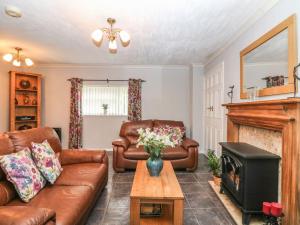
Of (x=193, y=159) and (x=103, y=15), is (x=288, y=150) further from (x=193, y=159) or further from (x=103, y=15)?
(x=103, y=15)

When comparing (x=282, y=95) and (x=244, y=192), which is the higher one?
(x=282, y=95)

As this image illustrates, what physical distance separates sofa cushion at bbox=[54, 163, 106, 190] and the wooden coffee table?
19.2 inches

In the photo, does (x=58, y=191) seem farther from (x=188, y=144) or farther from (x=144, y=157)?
(x=188, y=144)

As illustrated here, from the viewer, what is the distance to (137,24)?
10.0ft

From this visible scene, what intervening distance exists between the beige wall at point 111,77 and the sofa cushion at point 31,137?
3.03m

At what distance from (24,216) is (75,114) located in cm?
481

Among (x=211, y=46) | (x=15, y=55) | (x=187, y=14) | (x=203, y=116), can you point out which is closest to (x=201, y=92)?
(x=203, y=116)

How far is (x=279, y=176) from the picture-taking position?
223 centimetres

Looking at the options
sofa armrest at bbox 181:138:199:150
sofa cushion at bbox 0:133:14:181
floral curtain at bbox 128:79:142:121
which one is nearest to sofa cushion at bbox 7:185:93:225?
sofa cushion at bbox 0:133:14:181

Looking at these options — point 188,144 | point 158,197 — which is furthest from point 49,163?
point 188,144

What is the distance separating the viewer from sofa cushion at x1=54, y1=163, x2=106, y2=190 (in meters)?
2.30

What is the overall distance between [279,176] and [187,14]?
217 centimetres

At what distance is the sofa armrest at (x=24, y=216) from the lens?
1213 millimetres

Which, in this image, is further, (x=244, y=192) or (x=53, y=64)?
(x=53, y=64)
